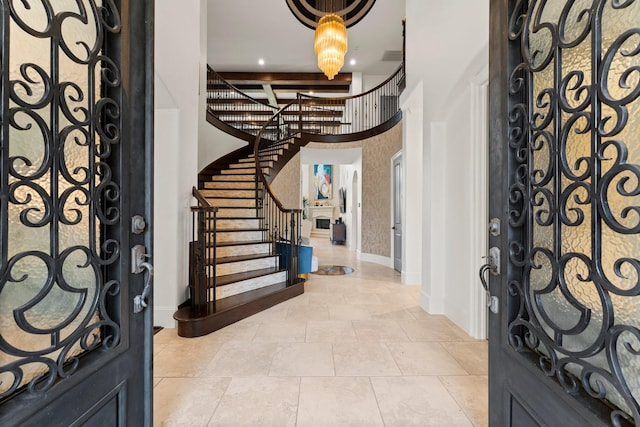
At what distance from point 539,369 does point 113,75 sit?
1729 millimetres

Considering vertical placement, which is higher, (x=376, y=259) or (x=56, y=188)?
(x=56, y=188)

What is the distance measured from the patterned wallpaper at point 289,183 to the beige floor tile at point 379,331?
5.07m

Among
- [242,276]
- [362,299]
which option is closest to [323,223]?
[362,299]

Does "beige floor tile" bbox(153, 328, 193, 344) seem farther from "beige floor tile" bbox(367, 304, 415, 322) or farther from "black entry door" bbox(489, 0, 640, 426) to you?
"black entry door" bbox(489, 0, 640, 426)

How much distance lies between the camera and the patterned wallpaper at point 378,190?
646 centimetres

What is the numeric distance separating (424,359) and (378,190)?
4.93 meters

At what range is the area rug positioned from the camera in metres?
5.55

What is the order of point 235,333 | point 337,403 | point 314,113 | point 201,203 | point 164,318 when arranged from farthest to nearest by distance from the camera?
point 314,113
point 201,203
point 164,318
point 235,333
point 337,403

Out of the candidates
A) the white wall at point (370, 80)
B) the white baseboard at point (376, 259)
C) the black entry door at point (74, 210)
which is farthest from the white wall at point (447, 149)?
the white wall at point (370, 80)

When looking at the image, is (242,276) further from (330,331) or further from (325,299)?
(330,331)

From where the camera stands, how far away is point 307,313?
→ 3.29 meters

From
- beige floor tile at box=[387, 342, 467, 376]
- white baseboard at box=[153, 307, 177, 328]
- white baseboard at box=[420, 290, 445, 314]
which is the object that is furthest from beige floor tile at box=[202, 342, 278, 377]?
white baseboard at box=[420, 290, 445, 314]

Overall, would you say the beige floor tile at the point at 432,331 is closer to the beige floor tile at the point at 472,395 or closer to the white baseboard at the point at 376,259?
the beige floor tile at the point at 472,395

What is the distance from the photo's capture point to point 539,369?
2.96 feet
